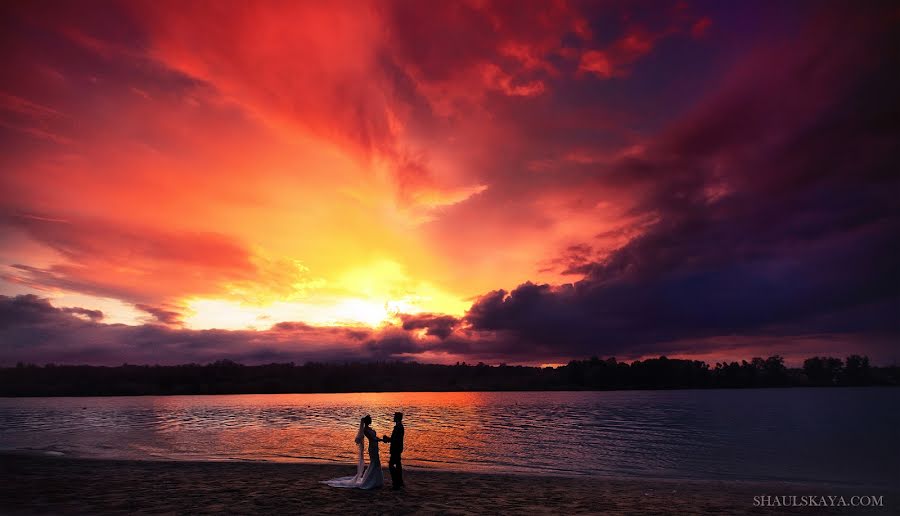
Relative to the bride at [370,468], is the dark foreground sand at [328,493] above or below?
below

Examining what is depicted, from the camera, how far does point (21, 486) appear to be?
25891mm

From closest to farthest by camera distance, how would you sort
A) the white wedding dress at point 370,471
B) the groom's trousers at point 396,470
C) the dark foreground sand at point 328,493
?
the dark foreground sand at point 328,493 → the white wedding dress at point 370,471 → the groom's trousers at point 396,470

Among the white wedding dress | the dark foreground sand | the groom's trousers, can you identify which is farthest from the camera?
→ the groom's trousers

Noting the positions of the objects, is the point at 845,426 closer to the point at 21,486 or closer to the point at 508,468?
the point at 508,468

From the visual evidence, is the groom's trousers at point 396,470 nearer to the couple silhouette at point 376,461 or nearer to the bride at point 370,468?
the couple silhouette at point 376,461

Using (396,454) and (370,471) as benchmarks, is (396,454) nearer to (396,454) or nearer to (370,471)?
(396,454)

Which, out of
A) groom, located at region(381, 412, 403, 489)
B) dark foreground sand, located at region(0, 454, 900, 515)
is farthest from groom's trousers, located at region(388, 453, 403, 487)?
dark foreground sand, located at region(0, 454, 900, 515)

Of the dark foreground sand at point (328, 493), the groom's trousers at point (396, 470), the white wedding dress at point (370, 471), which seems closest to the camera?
the dark foreground sand at point (328, 493)

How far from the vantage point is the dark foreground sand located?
68.8ft

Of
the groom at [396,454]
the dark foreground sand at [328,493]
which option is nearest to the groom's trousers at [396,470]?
the groom at [396,454]

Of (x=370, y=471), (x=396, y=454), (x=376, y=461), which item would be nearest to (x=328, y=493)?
(x=370, y=471)

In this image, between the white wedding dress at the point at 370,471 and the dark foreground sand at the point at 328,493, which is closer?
the dark foreground sand at the point at 328,493

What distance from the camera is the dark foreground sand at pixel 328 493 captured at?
21.0 meters

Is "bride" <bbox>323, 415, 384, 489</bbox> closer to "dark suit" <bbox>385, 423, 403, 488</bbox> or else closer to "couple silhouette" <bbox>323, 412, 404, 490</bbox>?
"couple silhouette" <bbox>323, 412, 404, 490</bbox>
